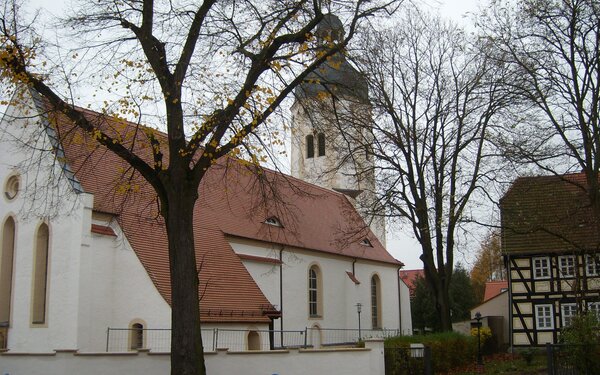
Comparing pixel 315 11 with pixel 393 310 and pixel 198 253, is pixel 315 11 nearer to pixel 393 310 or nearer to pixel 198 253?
pixel 198 253

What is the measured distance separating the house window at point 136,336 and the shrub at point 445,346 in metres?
7.67

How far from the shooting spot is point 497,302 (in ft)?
125

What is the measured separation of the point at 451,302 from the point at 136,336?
33221mm

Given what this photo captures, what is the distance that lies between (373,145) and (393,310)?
16.6m

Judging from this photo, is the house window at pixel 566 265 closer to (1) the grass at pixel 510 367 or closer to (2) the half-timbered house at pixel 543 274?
(2) the half-timbered house at pixel 543 274

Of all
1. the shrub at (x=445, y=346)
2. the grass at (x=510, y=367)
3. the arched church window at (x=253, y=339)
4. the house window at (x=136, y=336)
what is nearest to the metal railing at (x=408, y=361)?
the shrub at (x=445, y=346)

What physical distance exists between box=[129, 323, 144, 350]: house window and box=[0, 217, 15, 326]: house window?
408cm

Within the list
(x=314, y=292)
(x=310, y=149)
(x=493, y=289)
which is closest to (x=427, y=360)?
(x=314, y=292)

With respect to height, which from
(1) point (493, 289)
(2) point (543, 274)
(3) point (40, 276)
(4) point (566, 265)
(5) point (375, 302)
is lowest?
(5) point (375, 302)

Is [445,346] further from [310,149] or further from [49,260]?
[310,149]

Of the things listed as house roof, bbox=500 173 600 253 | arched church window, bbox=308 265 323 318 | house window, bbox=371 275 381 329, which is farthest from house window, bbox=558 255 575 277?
house window, bbox=371 275 381 329

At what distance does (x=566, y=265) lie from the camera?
95.5 feet

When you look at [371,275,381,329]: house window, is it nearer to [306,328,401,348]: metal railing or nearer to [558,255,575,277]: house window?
[306,328,401,348]: metal railing

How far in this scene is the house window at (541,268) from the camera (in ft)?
96.5
